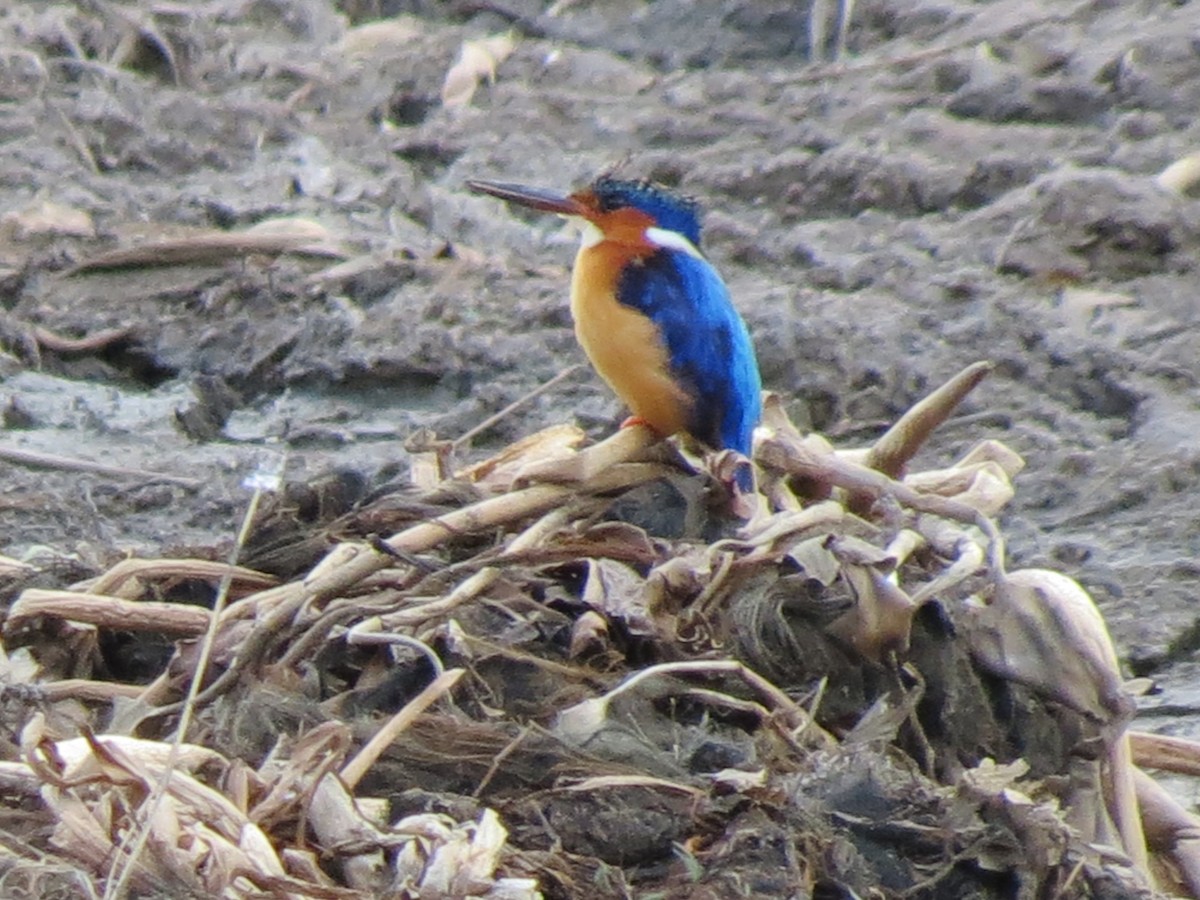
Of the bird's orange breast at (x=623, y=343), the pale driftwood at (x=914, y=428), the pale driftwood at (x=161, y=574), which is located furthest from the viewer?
the bird's orange breast at (x=623, y=343)

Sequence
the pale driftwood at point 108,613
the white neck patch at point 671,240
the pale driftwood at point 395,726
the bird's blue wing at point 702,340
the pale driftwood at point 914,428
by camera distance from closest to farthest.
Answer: the pale driftwood at point 395,726 < the pale driftwood at point 108,613 < the pale driftwood at point 914,428 < the bird's blue wing at point 702,340 < the white neck patch at point 671,240

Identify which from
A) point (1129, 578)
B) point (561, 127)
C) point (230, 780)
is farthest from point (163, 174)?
point (230, 780)

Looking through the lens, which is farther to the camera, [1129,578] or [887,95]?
[887,95]

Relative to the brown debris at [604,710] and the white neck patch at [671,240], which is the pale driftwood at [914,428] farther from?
the white neck patch at [671,240]

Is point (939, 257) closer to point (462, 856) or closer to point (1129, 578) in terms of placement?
point (1129, 578)

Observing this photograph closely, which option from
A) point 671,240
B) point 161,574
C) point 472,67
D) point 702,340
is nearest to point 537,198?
point 671,240

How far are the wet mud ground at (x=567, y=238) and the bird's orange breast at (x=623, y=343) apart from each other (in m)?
0.75

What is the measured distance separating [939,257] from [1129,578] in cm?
201

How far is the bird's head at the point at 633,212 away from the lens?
16.6 feet

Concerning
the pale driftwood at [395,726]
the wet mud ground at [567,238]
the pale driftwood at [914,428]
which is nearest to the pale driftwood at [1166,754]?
the pale driftwood at [914,428]

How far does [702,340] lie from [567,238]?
7.67 feet

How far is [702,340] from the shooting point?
4.60 metres

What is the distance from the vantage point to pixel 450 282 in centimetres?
647

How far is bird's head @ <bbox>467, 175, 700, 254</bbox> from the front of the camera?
5051 millimetres
